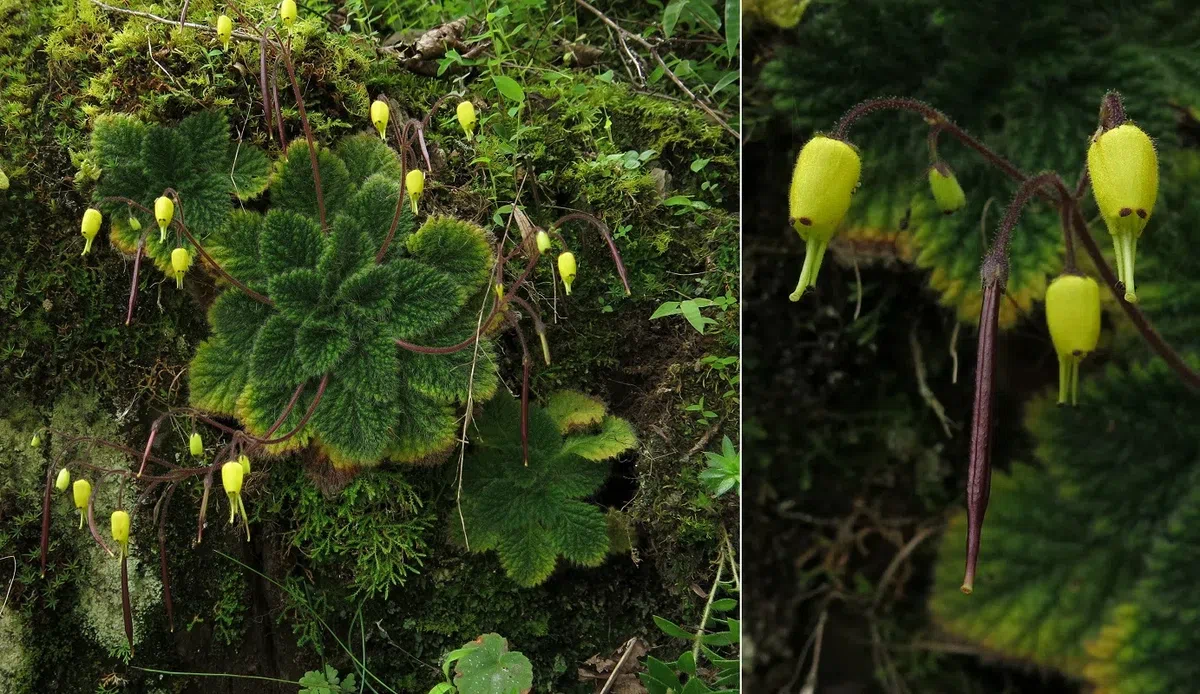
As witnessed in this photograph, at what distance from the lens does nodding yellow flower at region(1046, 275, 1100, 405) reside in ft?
3.51

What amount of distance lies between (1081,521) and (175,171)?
173cm

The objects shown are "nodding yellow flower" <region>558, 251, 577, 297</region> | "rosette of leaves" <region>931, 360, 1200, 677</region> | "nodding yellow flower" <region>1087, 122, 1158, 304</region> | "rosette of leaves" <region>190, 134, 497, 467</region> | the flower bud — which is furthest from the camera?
"rosette of leaves" <region>190, 134, 497, 467</region>

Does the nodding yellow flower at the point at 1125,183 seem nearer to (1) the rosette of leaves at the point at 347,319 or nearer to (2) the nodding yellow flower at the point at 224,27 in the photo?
(1) the rosette of leaves at the point at 347,319

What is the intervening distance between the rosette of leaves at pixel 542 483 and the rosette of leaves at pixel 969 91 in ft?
1.97

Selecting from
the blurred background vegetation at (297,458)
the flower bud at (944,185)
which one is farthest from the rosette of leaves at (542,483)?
the flower bud at (944,185)

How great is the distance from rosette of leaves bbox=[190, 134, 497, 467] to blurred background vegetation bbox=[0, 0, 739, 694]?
8 cm

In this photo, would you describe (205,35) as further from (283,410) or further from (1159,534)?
(1159,534)

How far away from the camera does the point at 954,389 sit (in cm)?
165

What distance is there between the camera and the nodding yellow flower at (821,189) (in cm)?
107

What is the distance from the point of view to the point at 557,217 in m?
1.83

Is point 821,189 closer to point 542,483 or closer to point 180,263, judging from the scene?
point 542,483

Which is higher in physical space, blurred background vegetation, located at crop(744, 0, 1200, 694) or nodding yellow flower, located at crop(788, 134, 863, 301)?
nodding yellow flower, located at crop(788, 134, 863, 301)

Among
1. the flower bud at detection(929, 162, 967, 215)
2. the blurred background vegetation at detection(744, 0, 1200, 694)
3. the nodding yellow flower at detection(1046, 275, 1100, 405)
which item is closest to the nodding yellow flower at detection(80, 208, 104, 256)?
the blurred background vegetation at detection(744, 0, 1200, 694)

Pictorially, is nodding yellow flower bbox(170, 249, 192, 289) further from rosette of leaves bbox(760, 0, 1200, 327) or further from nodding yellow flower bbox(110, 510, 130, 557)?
rosette of leaves bbox(760, 0, 1200, 327)
